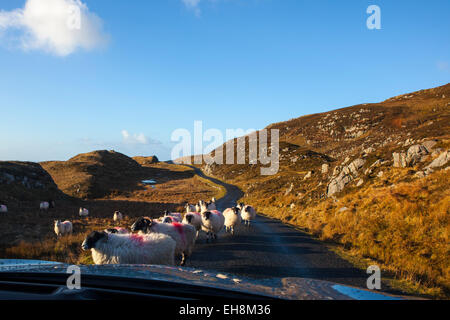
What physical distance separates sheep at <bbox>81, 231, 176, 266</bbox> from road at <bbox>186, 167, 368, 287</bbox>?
1984 mm

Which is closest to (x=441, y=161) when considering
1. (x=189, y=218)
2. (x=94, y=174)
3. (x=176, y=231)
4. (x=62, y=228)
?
(x=189, y=218)

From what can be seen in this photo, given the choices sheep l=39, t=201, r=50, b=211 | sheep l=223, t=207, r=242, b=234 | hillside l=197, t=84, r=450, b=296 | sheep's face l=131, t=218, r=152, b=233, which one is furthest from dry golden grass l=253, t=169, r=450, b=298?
sheep l=39, t=201, r=50, b=211

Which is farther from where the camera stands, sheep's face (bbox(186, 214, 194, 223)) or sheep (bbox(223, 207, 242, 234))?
sheep (bbox(223, 207, 242, 234))

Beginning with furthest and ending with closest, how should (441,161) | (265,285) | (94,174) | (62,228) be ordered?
(94,174), (62,228), (441,161), (265,285)

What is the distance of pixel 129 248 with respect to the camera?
7461 millimetres

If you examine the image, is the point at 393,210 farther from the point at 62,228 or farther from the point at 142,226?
the point at 62,228

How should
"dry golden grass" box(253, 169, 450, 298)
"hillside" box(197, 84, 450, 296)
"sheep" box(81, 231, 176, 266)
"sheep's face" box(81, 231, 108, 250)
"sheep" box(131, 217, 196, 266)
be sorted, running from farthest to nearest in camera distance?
"sheep" box(131, 217, 196, 266)
"hillside" box(197, 84, 450, 296)
"dry golden grass" box(253, 169, 450, 298)
"sheep's face" box(81, 231, 108, 250)
"sheep" box(81, 231, 176, 266)

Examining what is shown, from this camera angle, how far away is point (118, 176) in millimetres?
85875

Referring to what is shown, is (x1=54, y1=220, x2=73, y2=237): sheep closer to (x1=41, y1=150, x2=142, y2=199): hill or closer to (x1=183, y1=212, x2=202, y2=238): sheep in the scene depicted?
(x1=183, y1=212, x2=202, y2=238): sheep

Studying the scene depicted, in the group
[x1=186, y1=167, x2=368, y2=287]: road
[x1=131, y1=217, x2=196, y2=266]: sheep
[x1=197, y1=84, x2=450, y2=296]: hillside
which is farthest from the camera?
[x1=131, y1=217, x2=196, y2=266]: sheep

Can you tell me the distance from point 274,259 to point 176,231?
393 centimetres

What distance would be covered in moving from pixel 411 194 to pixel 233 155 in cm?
10323

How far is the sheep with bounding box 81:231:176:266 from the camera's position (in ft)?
24.1

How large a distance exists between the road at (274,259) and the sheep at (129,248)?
198 centimetres
